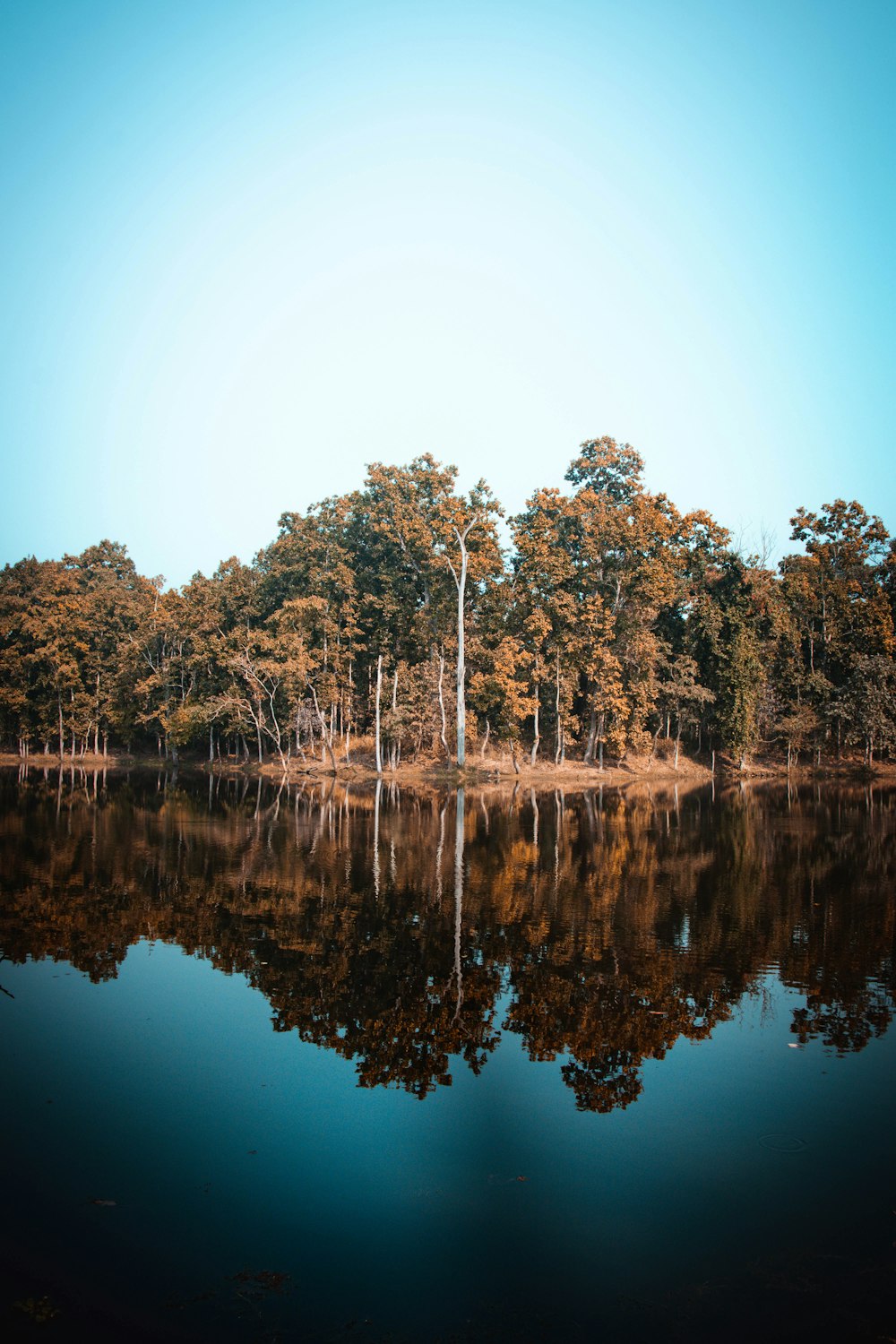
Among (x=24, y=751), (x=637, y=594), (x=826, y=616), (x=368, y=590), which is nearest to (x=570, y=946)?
(x=637, y=594)

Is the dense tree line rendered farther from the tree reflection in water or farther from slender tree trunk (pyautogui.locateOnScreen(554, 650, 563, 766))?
the tree reflection in water

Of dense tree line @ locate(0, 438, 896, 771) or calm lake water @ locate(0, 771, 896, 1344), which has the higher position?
dense tree line @ locate(0, 438, 896, 771)

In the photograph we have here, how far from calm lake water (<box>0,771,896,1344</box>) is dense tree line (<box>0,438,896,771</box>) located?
30.8m

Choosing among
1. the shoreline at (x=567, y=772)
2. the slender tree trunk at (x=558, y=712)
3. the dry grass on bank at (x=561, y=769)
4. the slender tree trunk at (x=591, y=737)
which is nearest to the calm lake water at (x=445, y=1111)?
the shoreline at (x=567, y=772)

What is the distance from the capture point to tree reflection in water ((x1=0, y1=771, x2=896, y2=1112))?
8.94 m

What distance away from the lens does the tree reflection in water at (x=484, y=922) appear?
894 cm

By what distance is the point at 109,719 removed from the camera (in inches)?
2352

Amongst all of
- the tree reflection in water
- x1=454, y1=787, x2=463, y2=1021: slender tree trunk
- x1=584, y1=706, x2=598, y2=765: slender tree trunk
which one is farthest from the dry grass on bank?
the tree reflection in water

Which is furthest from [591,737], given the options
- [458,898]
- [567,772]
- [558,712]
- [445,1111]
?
[445,1111]

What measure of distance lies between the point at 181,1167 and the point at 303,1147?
2.99ft

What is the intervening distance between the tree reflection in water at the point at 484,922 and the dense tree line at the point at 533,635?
776 inches

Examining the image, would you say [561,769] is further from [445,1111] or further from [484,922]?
[445,1111]

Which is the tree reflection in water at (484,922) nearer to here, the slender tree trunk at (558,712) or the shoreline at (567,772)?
the shoreline at (567,772)

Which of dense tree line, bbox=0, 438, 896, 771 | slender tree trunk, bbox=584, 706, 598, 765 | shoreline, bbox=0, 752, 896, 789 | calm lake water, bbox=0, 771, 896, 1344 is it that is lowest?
calm lake water, bbox=0, 771, 896, 1344
